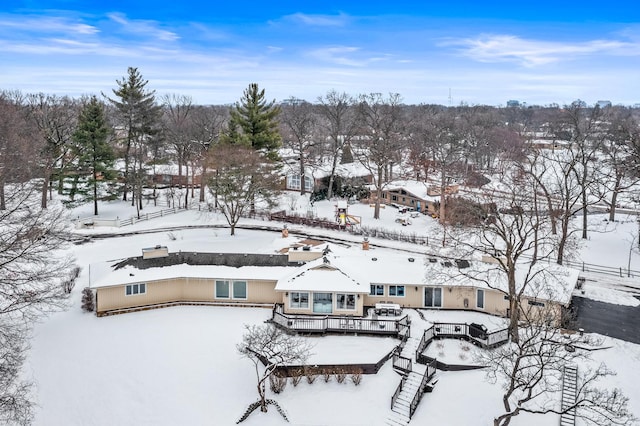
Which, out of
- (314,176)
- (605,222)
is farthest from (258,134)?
(605,222)

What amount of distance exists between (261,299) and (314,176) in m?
30.1

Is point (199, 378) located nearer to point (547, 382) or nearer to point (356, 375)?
point (356, 375)

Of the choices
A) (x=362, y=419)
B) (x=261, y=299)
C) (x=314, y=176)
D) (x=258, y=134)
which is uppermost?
(x=258, y=134)

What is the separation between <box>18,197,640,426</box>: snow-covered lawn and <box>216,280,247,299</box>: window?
831 mm

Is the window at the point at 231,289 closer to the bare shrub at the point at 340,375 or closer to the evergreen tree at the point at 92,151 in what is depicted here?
the bare shrub at the point at 340,375

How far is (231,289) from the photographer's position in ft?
86.7

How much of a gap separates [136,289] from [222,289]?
4466mm

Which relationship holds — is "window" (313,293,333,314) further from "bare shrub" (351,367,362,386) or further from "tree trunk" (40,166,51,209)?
"tree trunk" (40,166,51,209)

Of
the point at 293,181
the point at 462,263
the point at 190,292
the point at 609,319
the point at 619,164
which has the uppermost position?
the point at 619,164

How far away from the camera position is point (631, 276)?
101ft

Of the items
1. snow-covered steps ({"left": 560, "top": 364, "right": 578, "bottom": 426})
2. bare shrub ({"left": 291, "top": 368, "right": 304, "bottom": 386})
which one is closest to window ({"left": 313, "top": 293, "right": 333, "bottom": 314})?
bare shrub ({"left": 291, "top": 368, "right": 304, "bottom": 386})

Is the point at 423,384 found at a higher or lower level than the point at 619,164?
lower

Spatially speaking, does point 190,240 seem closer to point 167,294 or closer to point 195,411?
point 167,294

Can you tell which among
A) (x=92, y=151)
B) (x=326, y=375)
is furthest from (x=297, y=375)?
(x=92, y=151)
